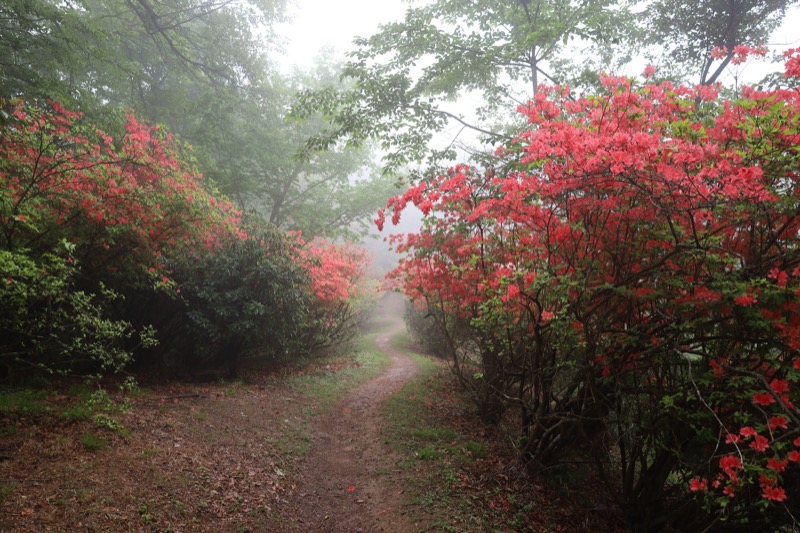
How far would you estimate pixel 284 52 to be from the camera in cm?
1803

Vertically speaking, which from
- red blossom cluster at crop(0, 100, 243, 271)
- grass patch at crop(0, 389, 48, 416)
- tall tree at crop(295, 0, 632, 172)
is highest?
tall tree at crop(295, 0, 632, 172)

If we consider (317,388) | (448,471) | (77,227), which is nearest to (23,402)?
(77,227)

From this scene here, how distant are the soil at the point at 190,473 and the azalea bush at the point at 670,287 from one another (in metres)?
2.80

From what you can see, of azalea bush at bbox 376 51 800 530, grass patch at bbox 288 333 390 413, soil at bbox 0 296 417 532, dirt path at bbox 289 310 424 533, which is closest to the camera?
azalea bush at bbox 376 51 800 530

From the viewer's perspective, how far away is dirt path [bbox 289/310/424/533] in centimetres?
475

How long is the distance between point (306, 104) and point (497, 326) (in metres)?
8.57

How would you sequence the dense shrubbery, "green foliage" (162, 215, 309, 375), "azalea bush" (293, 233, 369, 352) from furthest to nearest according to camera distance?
1. "azalea bush" (293, 233, 369, 352)
2. "green foliage" (162, 215, 309, 375)
3. the dense shrubbery

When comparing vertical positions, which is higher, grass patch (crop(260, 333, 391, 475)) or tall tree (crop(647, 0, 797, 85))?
tall tree (crop(647, 0, 797, 85))

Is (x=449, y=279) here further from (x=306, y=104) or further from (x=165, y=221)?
(x=306, y=104)

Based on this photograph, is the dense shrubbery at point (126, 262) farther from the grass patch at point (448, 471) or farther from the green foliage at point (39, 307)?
the grass patch at point (448, 471)

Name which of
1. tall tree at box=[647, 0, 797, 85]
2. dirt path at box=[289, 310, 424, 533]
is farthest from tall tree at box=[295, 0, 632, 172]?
dirt path at box=[289, 310, 424, 533]

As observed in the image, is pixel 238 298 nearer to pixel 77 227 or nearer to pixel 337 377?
pixel 77 227

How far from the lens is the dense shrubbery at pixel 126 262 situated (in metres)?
5.07

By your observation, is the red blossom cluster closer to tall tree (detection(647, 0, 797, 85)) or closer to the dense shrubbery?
the dense shrubbery
